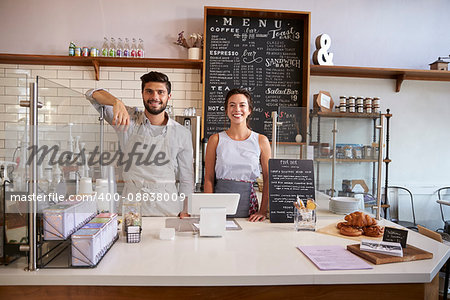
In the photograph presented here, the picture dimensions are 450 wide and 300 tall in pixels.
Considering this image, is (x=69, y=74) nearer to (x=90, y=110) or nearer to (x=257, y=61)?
(x=257, y=61)

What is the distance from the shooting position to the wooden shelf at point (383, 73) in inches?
154

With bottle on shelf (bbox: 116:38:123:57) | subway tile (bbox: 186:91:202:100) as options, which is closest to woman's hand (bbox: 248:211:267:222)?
subway tile (bbox: 186:91:202:100)

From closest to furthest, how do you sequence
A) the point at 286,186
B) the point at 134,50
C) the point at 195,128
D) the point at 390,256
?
the point at 390,256, the point at 286,186, the point at 195,128, the point at 134,50

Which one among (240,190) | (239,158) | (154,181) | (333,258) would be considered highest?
(239,158)

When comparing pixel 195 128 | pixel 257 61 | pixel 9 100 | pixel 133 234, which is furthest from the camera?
pixel 257 61

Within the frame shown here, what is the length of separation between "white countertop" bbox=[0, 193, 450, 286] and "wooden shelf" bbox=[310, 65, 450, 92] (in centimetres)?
280

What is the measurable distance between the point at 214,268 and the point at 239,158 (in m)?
1.02

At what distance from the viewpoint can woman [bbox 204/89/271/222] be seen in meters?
2.08

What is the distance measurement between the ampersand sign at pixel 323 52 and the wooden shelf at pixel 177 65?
73 millimetres

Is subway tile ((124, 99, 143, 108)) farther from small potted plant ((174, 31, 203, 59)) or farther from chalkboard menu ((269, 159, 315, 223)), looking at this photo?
chalkboard menu ((269, 159, 315, 223))

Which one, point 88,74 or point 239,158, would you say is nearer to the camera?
point 239,158

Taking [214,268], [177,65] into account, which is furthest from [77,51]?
[214,268]

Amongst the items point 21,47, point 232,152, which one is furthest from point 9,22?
point 232,152

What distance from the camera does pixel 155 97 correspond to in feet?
6.66
